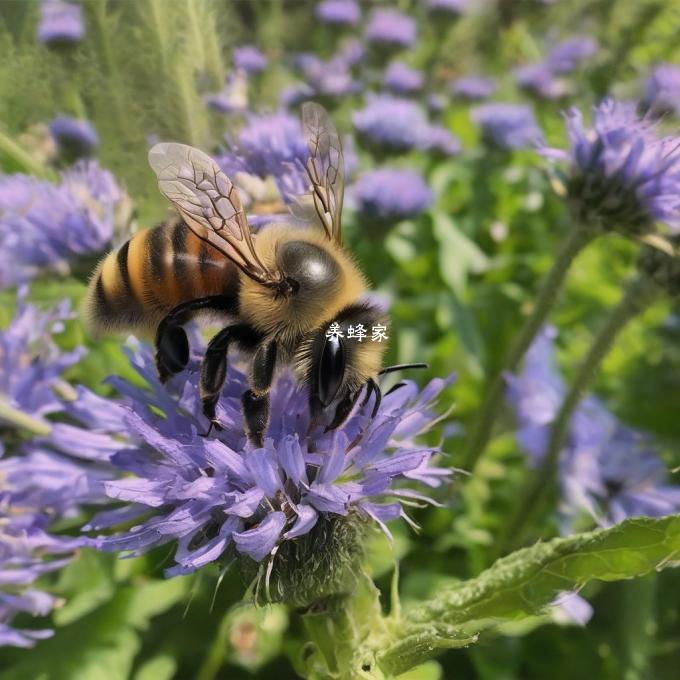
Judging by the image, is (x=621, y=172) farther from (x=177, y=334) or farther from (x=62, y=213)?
(x=62, y=213)

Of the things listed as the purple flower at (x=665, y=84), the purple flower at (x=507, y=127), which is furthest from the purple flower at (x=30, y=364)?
the purple flower at (x=665, y=84)

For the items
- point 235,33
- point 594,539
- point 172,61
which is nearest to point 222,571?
point 594,539

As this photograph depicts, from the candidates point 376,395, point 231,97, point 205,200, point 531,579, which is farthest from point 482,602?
point 231,97

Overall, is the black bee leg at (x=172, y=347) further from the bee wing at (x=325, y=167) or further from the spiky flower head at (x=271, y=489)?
the bee wing at (x=325, y=167)

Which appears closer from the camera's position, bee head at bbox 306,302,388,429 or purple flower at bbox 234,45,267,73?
bee head at bbox 306,302,388,429

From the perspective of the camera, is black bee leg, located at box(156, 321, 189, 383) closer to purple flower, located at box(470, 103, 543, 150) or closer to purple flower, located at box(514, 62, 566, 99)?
purple flower, located at box(470, 103, 543, 150)

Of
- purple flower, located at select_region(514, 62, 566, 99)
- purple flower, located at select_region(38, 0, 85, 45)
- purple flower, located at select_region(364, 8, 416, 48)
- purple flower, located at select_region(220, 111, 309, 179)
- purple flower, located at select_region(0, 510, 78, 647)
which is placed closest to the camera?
purple flower, located at select_region(0, 510, 78, 647)

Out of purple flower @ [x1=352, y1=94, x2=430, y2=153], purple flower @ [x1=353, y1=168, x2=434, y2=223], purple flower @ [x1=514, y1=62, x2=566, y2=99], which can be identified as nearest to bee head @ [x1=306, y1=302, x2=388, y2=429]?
purple flower @ [x1=353, y1=168, x2=434, y2=223]
